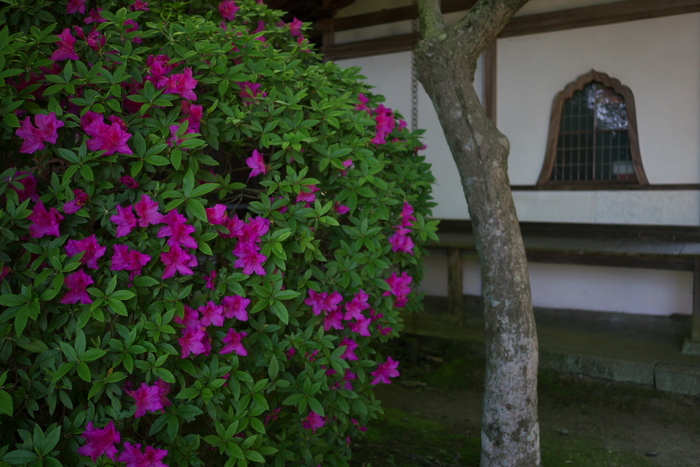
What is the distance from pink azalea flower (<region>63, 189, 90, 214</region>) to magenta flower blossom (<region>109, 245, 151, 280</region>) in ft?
0.64

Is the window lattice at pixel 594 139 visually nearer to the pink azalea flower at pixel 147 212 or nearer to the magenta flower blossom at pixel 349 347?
the magenta flower blossom at pixel 349 347

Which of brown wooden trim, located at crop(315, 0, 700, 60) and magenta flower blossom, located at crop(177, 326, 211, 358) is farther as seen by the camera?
brown wooden trim, located at crop(315, 0, 700, 60)

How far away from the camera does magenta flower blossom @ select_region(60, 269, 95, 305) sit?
2.22m

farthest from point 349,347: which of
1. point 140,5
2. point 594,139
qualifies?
point 594,139

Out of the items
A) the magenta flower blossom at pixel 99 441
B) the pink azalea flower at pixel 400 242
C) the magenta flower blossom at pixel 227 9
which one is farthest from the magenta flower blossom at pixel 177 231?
the magenta flower blossom at pixel 227 9

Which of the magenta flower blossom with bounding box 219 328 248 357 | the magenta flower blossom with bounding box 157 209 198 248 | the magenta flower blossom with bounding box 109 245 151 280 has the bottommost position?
the magenta flower blossom with bounding box 219 328 248 357

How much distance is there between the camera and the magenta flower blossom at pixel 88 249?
89.0 inches

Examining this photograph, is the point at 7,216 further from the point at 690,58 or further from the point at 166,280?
the point at 690,58

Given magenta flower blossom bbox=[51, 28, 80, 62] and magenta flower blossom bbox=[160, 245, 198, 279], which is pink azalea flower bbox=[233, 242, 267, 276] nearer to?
magenta flower blossom bbox=[160, 245, 198, 279]

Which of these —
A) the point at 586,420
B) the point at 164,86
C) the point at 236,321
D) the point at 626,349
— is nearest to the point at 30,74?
the point at 164,86

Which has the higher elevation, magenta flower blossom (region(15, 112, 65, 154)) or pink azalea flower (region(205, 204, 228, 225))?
magenta flower blossom (region(15, 112, 65, 154))

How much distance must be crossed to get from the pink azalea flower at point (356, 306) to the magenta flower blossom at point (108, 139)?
1178mm

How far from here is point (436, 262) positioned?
7.03 m

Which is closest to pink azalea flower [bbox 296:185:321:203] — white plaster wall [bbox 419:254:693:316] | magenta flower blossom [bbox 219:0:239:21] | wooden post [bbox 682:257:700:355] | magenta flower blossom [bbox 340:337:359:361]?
magenta flower blossom [bbox 340:337:359:361]
